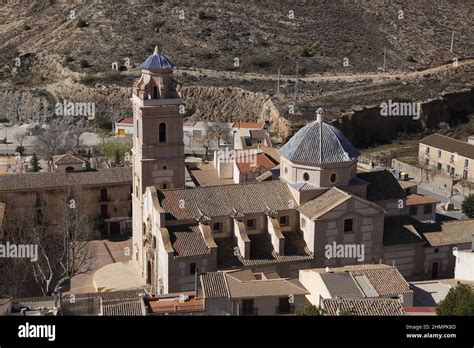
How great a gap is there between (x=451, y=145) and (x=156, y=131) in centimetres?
3147

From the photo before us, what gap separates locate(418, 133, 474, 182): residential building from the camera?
56062mm

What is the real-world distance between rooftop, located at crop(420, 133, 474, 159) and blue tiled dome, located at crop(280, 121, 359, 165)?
993 inches

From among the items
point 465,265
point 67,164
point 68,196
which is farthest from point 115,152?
point 465,265

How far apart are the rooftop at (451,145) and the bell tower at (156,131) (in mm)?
28643

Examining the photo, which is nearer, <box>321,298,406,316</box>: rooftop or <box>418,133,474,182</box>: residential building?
<box>321,298,406,316</box>: rooftop

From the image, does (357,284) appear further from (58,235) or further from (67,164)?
(67,164)

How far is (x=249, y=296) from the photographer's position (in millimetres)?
26750

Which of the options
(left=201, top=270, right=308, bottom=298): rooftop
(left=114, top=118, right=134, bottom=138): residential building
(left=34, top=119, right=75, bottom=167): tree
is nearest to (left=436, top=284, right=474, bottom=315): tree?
(left=201, top=270, right=308, bottom=298): rooftop

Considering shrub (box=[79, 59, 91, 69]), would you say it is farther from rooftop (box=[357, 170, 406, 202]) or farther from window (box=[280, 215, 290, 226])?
window (box=[280, 215, 290, 226])

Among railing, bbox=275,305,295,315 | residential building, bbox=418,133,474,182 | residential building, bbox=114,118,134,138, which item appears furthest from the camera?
residential building, bbox=114,118,134,138

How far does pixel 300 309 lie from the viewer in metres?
27.1

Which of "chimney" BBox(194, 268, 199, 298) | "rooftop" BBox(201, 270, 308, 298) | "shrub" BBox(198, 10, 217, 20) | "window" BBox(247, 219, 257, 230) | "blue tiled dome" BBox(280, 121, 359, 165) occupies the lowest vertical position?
"chimney" BBox(194, 268, 199, 298)

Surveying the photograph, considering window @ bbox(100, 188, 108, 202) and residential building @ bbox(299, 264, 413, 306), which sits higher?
window @ bbox(100, 188, 108, 202)
